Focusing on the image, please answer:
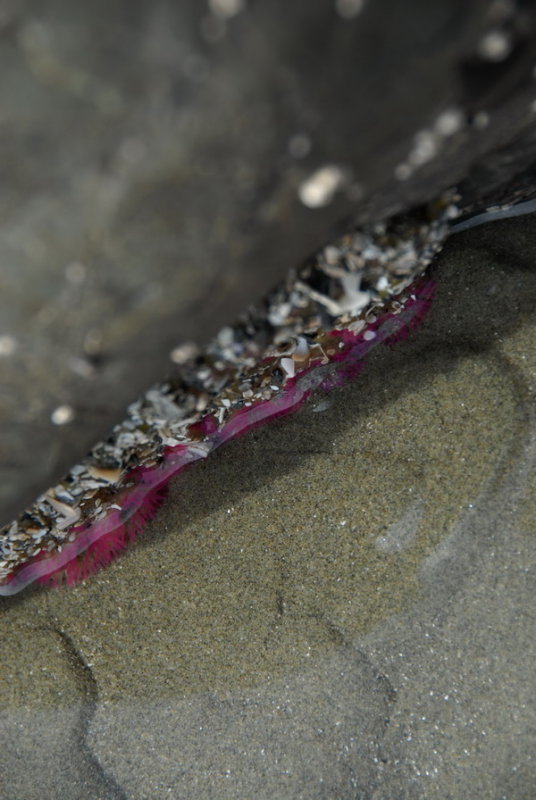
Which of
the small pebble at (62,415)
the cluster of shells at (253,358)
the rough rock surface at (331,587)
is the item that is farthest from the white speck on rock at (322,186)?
the small pebble at (62,415)

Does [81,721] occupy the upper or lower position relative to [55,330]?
lower

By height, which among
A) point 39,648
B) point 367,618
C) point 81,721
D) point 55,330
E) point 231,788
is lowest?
point 231,788

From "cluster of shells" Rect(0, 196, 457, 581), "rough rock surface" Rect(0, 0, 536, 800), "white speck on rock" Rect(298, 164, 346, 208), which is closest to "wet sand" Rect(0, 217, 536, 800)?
"rough rock surface" Rect(0, 0, 536, 800)

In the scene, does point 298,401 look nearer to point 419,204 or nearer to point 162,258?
point 419,204

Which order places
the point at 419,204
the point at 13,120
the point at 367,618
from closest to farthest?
the point at 13,120
the point at 419,204
the point at 367,618

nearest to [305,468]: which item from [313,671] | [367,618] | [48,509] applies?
[367,618]

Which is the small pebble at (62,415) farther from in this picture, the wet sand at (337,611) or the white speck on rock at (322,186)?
the wet sand at (337,611)

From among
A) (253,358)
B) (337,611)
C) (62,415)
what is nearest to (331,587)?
(337,611)

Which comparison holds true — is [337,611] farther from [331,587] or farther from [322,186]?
[322,186]
